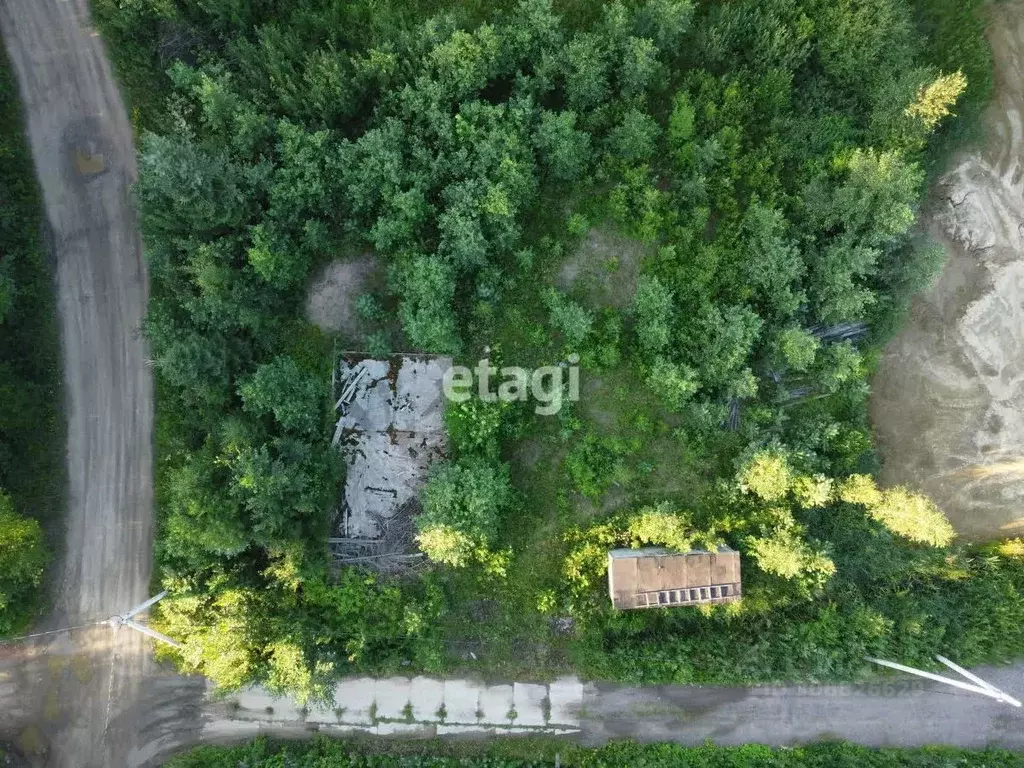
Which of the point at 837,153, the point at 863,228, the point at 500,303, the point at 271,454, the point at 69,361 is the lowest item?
the point at 271,454

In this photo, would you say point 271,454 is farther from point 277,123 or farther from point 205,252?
point 277,123

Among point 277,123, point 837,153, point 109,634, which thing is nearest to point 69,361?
point 109,634

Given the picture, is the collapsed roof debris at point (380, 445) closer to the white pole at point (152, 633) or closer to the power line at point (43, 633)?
the white pole at point (152, 633)

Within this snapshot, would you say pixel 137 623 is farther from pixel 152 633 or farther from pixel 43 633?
pixel 43 633

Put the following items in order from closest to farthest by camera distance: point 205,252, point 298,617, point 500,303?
point 205,252 → point 298,617 → point 500,303

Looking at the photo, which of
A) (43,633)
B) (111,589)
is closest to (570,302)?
(111,589)

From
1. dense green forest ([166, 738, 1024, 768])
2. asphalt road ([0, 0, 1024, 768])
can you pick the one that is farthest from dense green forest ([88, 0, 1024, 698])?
dense green forest ([166, 738, 1024, 768])

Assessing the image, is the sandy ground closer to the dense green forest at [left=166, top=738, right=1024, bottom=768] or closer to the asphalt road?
the asphalt road

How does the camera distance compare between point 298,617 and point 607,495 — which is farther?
point 607,495

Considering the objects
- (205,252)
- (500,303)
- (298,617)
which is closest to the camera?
(205,252)
